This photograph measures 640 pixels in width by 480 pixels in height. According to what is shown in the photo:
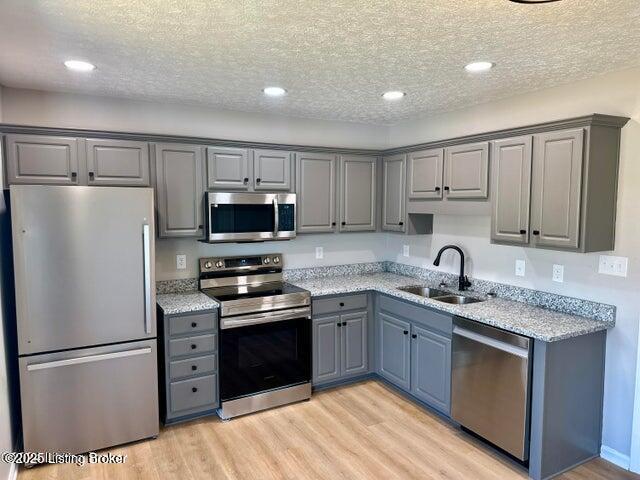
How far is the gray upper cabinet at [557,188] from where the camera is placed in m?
2.55

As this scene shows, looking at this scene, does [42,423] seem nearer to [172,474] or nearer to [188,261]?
[172,474]

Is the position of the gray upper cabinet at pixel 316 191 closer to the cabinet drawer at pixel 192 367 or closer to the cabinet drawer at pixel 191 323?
the cabinet drawer at pixel 191 323

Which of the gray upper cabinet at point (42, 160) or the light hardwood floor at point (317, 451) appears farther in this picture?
the gray upper cabinet at point (42, 160)

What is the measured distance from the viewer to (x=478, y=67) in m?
2.55

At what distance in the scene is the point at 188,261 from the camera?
365 cm

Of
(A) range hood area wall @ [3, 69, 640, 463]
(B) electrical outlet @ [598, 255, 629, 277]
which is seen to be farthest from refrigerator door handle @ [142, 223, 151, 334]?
(B) electrical outlet @ [598, 255, 629, 277]

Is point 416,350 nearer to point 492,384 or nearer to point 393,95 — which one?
point 492,384

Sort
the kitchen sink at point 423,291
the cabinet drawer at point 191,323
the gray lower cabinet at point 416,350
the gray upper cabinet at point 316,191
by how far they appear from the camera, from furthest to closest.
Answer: the gray upper cabinet at point 316,191 → the kitchen sink at point 423,291 → the gray lower cabinet at point 416,350 → the cabinet drawer at point 191,323

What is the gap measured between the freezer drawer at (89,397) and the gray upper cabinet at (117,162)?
1167 millimetres

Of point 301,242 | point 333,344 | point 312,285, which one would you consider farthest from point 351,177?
point 333,344

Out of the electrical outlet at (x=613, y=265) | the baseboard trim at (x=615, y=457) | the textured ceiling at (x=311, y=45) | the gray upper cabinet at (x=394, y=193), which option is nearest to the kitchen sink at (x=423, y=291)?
Result: the gray upper cabinet at (x=394, y=193)


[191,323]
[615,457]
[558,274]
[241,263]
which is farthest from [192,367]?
[615,457]

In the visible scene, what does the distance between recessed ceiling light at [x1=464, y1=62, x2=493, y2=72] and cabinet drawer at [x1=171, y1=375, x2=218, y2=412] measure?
2715mm

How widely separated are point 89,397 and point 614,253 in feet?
11.3
